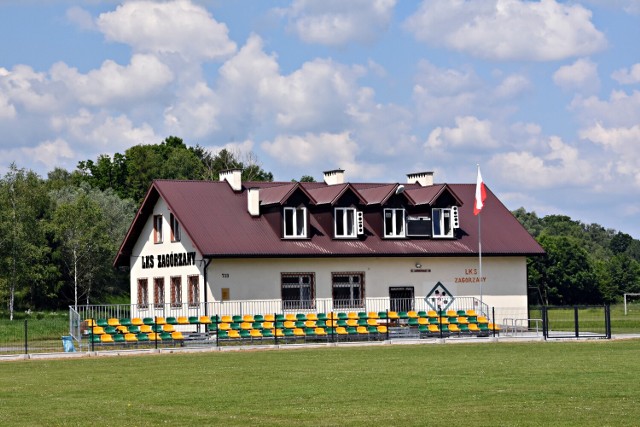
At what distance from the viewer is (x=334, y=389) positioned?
903 inches

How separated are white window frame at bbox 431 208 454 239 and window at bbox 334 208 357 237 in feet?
12.2

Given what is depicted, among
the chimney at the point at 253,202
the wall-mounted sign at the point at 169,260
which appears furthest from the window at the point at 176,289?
the chimney at the point at 253,202

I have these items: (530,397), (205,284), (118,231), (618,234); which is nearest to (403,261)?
(205,284)

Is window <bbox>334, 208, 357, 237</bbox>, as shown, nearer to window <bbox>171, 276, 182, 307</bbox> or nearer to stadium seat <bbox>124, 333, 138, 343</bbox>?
window <bbox>171, 276, 182, 307</bbox>

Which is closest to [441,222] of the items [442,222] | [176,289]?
[442,222]

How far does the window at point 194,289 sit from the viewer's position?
4888cm

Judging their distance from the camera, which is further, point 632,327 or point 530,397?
point 632,327

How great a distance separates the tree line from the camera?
75.8m

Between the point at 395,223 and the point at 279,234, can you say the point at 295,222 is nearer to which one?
the point at 279,234

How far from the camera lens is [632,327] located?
174 feet

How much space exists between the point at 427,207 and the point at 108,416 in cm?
3533

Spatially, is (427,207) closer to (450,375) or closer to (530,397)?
(450,375)

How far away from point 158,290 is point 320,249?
327 inches

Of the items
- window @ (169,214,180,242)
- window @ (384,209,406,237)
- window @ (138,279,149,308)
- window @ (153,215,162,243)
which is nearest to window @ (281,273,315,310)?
window @ (384,209,406,237)
